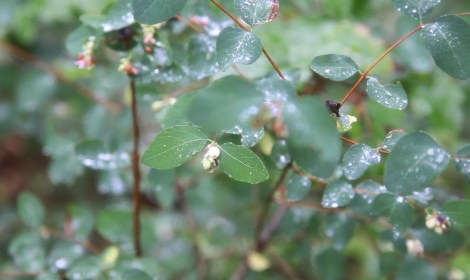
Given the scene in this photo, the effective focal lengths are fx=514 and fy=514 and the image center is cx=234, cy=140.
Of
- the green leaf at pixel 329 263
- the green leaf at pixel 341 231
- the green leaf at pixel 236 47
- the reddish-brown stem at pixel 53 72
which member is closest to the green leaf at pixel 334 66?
the green leaf at pixel 236 47

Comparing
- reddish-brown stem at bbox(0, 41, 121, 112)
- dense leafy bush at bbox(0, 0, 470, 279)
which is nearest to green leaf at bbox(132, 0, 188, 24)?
dense leafy bush at bbox(0, 0, 470, 279)

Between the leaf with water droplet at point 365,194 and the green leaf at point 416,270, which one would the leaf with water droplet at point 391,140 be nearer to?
the leaf with water droplet at point 365,194

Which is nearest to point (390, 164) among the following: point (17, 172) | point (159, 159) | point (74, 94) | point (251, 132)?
point (251, 132)

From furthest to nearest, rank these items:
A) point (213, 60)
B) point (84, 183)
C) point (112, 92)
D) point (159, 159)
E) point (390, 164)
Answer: point (84, 183)
point (112, 92)
point (213, 60)
point (159, 159)
point (390, 164)

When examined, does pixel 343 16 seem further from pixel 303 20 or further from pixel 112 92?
pixel 112 92

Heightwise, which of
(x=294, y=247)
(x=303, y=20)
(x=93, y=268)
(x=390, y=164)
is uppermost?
(x=390, y=164)

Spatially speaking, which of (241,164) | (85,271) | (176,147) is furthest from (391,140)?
(85,271)

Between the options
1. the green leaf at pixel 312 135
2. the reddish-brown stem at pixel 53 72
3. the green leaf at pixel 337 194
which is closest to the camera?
the green leaf at pixel 312 135

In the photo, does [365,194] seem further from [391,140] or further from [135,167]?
[135,167]
